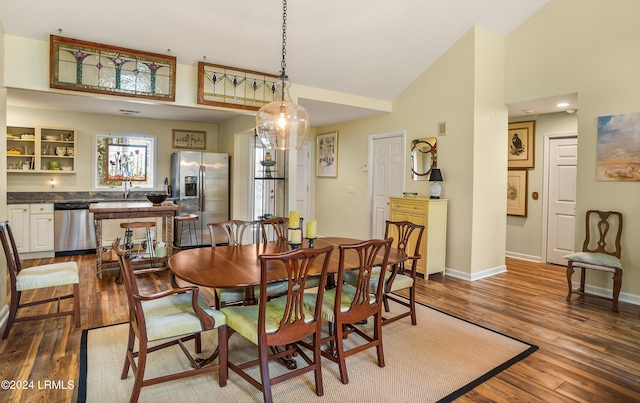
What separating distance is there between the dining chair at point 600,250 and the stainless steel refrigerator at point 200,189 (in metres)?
5.18

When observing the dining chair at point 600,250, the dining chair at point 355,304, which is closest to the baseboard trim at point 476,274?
the dining chair at point 600,250

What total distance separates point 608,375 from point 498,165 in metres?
3.08

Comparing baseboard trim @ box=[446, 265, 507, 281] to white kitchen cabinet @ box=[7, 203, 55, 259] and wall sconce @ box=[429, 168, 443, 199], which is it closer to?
wall sconce @ box=[429, 168, 443, 199]

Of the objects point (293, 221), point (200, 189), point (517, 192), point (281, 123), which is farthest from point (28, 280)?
point (517, 192)

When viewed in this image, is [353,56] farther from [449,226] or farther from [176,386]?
[176,386]

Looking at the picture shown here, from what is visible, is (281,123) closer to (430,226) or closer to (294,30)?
(294,30)

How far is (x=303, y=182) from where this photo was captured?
8008 millimetres

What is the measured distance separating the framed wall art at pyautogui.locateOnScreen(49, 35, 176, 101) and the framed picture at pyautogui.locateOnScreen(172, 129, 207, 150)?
305cm

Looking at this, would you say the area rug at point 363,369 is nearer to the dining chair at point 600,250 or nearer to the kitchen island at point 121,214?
the dining chair at point 600,250

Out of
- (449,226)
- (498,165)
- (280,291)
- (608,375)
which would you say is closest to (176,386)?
(280,291)

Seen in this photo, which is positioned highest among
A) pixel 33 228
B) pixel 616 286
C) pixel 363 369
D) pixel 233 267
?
pixel 233 267

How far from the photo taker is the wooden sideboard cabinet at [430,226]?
4.69m

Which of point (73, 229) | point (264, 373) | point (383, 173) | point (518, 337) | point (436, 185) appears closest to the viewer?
point (264, 373)

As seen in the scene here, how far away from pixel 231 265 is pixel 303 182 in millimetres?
5627
